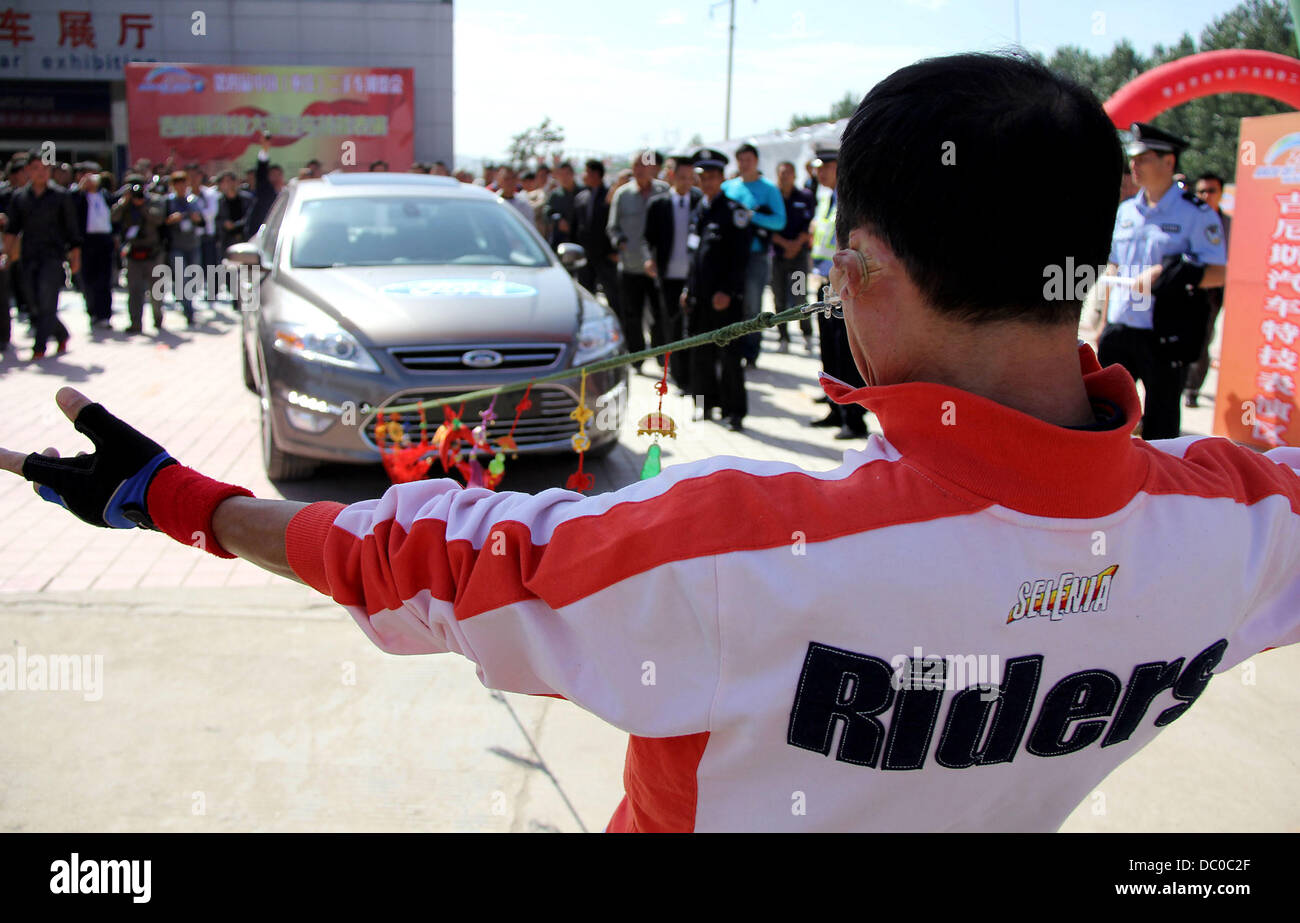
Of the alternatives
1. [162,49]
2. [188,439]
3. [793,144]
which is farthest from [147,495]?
[162,49]

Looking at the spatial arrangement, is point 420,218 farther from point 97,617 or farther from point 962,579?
point 962,579

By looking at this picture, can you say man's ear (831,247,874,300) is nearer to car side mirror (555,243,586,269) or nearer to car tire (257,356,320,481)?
car tire (257,356,320,481)

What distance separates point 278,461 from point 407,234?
1955 mm

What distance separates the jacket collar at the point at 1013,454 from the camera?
973mm

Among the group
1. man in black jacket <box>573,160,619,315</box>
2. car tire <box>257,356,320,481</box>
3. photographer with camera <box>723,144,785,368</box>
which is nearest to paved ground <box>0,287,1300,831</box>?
car tire <box>257,356,320,481</box>

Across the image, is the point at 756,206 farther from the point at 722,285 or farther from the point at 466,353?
the point at 466,353

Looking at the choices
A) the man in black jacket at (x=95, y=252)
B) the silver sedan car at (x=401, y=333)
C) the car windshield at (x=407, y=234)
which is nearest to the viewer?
the silver sedan car at (x=401, y=333)

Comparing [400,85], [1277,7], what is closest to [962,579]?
[400,85]

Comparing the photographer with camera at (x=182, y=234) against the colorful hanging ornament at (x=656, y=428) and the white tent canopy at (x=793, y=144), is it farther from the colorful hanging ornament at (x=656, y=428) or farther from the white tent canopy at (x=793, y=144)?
the colorful hanging ornament at (x=656, y=428)

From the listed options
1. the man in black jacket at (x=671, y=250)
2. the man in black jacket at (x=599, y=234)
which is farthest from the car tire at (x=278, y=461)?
the man in black jacket at (x=599, y=234)

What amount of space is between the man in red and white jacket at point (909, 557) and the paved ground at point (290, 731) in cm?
176

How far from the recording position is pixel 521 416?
5566mm

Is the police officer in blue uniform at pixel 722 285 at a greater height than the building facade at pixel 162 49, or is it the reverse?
the building facade at pixel 162 49

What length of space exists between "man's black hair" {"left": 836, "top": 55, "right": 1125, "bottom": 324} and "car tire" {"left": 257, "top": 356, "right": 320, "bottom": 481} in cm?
539
